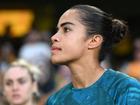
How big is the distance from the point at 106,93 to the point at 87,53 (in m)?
0.40

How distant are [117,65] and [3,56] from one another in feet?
7.77

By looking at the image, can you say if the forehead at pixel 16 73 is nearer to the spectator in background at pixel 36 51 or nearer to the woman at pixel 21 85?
the woman at pixel 21 85

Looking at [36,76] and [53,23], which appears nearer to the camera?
[36,76]

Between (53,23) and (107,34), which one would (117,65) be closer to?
(53,23)

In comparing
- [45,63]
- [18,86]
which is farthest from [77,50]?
[45,63]

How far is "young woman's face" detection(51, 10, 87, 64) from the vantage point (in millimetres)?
5246

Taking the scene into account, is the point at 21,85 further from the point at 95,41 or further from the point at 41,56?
the point at 41,56

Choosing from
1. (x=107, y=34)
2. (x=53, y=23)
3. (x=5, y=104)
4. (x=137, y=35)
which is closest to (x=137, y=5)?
(x=137, y=35)

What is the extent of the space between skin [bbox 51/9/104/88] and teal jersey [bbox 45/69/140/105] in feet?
0.25

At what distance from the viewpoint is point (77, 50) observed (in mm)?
5297

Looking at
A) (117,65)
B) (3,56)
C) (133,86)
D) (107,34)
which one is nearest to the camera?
(133,86)

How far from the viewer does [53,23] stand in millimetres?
14484

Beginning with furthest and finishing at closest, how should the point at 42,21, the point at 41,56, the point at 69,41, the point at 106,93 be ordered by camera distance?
the point at 42,21 < the point at 41,56 < the point at 69,41 < the point at 106,93

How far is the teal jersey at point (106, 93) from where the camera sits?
16.5 feet
